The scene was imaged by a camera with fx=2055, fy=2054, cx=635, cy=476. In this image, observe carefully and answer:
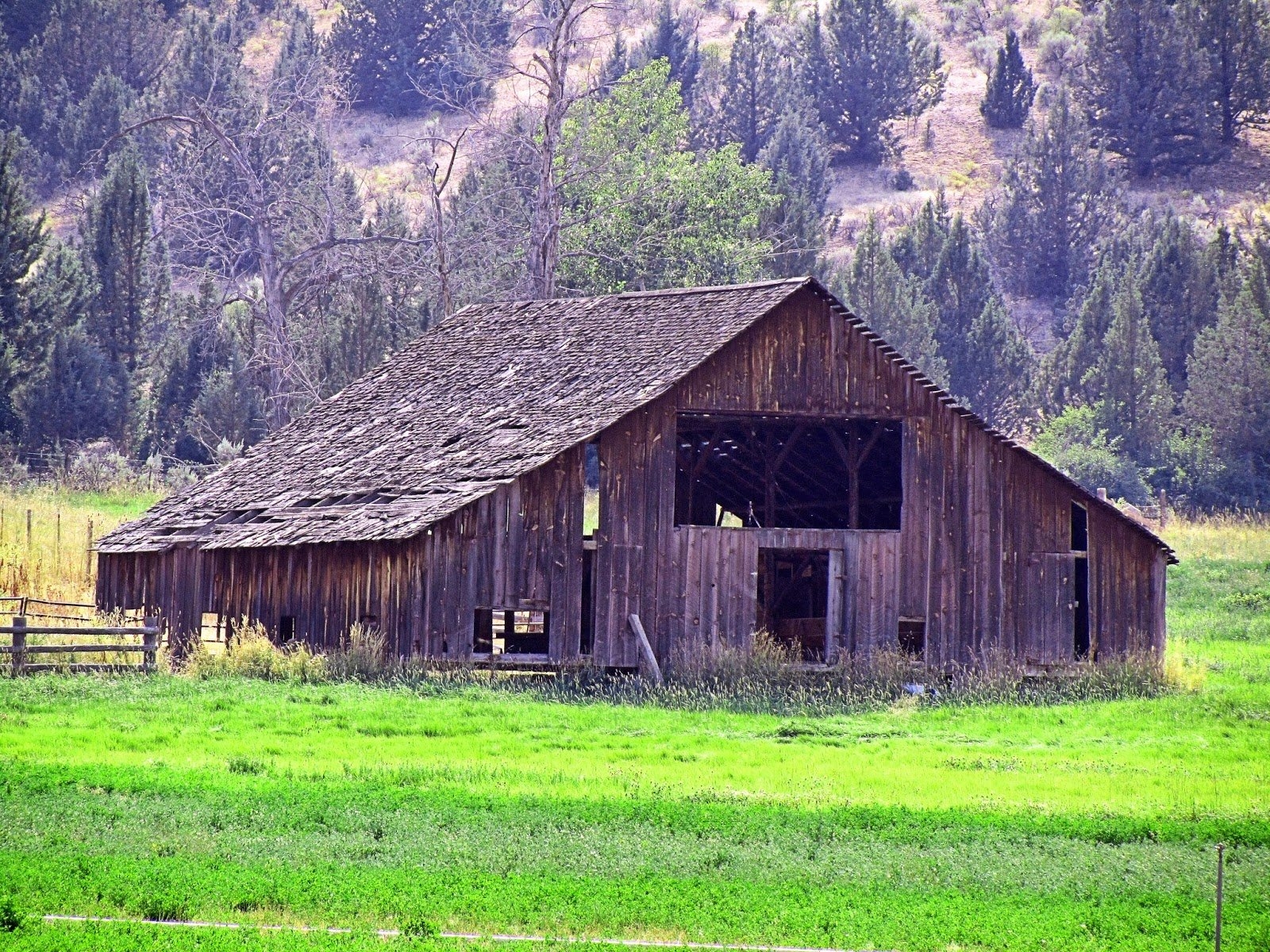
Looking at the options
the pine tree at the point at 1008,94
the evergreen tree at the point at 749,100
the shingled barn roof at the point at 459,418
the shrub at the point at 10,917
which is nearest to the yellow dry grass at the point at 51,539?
the shingled barn roof at the point at 459,418

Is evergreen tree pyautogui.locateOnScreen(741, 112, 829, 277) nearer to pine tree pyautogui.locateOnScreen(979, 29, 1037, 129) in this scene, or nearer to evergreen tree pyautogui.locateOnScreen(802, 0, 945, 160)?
evergreen tree pyautogui.locateOnScreen(802, 0, 945, 160)

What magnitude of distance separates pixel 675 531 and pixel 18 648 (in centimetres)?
1100

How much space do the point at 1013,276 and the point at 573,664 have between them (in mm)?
62833

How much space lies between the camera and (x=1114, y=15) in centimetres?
9662

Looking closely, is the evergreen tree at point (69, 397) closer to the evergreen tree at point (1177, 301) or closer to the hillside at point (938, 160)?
the evergreen tree at point (1177, 301)

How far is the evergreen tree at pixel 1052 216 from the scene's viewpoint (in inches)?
3563

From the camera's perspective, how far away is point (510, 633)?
38.2 m

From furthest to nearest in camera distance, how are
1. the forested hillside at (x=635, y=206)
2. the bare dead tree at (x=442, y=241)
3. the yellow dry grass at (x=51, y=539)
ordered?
the forested hillside at (x=635, y=206) < the bare dead tree at (x=442, y=241) < the yellow dry grass at (x=51, y=539)

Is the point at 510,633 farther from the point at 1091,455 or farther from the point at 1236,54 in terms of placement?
the point at 1236,54

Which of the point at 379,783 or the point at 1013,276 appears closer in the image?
the point at 379,783

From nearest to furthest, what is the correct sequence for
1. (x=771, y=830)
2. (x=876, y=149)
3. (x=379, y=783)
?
1. (x=771, y=830)
2. (x=379, y=783)
3. (x=876, y=149)

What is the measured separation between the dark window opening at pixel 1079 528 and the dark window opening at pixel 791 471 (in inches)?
124

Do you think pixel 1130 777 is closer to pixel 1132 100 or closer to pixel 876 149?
pixel 1132 100

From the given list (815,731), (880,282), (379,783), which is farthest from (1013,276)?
(379,783)
